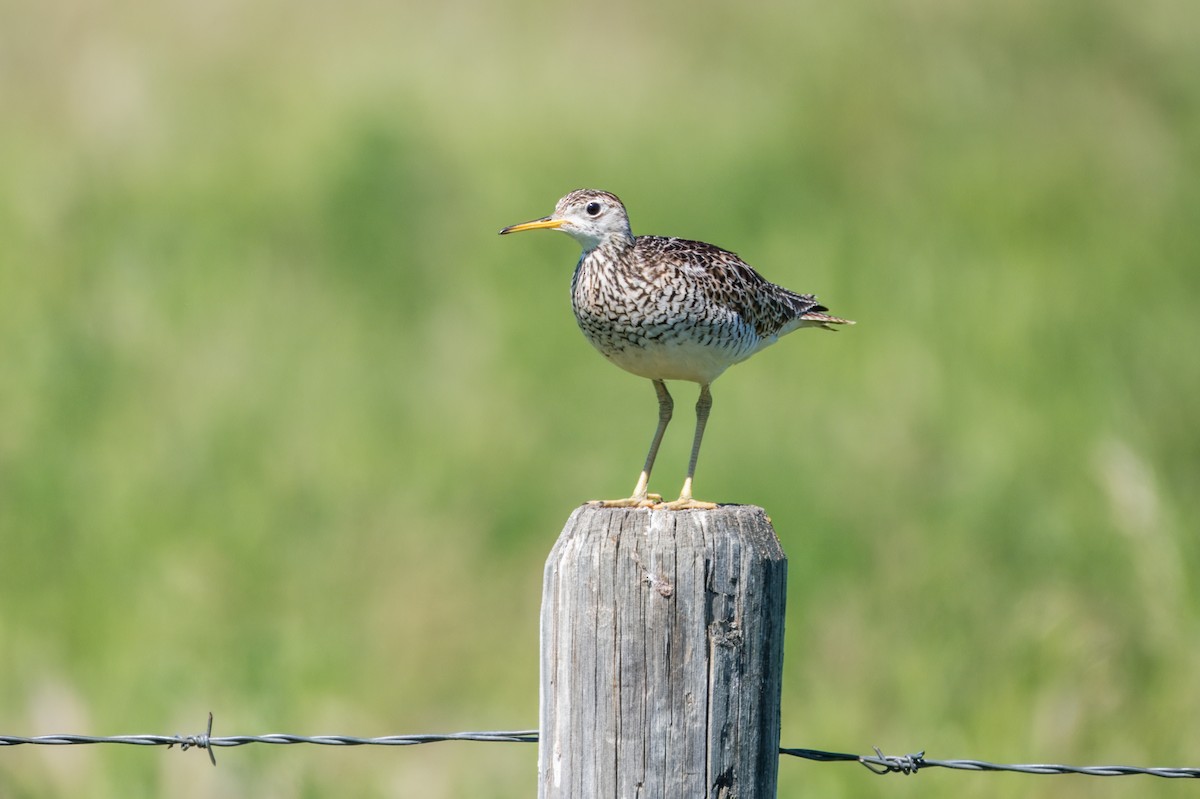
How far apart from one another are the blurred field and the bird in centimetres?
295

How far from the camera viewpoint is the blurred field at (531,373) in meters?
8.42

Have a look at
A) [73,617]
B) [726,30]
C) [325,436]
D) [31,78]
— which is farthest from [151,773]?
[726,30]

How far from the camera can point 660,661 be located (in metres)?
3.47

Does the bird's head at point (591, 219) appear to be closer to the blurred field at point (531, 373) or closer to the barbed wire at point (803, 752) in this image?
the barbed wire at point (803, 752)

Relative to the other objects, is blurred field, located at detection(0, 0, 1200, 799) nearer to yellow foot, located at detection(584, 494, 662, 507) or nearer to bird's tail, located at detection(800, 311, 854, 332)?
bird's tail, located at detection(800, 311, 854, 332)

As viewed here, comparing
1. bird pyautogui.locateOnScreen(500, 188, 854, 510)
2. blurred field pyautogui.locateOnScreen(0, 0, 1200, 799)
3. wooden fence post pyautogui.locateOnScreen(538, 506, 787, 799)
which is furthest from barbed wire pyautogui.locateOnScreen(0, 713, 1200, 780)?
blurred field pyautogui.locateOnScreen(0, 0, 1200, 799)

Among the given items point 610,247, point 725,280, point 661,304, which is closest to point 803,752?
point 661,304

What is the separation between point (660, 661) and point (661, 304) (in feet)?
6.30

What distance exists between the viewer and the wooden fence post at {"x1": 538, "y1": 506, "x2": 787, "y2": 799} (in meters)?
3.47

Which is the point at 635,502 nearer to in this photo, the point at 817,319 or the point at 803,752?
the point at 803,752

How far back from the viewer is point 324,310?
11.9m

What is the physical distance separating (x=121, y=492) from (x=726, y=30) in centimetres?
826

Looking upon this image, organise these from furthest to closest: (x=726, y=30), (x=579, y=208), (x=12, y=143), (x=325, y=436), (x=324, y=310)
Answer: (x=726, y=30) → (x=12, y=143) → (x=324, y=310) → (x=325, y=436) → (x=579, y=208)

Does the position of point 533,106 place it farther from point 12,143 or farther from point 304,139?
point 12,143
